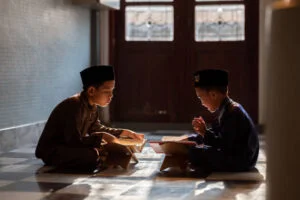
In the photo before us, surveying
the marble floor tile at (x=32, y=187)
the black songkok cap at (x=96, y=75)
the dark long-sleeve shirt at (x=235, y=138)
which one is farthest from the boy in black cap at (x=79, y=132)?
the dark long-sleeve shirt at (x=235, y=138)

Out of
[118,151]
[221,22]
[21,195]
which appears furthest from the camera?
[221,22]

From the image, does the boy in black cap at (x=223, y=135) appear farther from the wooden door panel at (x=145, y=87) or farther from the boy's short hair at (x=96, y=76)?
the wooden door panel at (x=145, y=87)

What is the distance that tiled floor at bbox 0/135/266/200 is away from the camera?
9.48ft

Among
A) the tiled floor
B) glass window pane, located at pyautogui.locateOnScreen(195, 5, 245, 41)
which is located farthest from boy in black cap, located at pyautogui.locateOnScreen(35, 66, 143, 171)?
glass window pane, located at pyautogui.locateOnScreen(195, 5, 245, 41)

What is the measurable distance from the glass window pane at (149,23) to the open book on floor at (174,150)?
3.51 metres

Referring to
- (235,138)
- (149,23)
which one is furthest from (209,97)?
(149,23)

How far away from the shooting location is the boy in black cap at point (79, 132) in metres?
3.70

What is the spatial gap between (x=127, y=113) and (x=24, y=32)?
235cm

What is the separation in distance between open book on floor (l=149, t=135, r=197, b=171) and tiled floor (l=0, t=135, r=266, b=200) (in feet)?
0.20

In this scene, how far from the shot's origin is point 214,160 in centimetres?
360

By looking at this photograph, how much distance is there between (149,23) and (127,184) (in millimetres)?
4103

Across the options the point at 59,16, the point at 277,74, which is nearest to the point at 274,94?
the point at 277,74

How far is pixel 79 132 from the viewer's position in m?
3.72

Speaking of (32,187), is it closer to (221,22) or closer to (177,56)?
(177,56)
